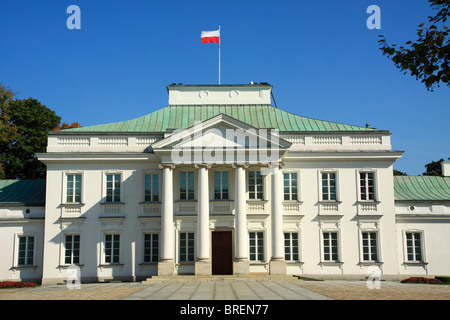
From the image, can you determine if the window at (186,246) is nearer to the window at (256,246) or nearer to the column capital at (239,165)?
the window at (256,246)

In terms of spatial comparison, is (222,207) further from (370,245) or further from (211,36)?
(211,36)

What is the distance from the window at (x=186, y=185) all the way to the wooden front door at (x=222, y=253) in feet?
9.38

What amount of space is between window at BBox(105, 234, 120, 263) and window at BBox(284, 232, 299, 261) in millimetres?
10347

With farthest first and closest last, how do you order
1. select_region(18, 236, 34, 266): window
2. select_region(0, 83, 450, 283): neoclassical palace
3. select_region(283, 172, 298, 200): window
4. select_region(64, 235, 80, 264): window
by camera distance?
select_region(283, 172, 298, 200): window → select_region(18, 236, 34, 266): window → select_region(64, 235, 80, 264): window → select_region(0, 83, 450, 283): neoclassical palace

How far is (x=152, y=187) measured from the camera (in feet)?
102

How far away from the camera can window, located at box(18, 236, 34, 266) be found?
30.7m

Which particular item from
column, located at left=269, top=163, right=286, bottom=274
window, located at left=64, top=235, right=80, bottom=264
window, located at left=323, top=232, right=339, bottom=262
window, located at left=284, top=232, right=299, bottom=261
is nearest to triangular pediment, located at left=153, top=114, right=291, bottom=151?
column, located at left=269, top=163, right=286, bottom=274

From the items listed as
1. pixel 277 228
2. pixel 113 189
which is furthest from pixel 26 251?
pixel 277 228

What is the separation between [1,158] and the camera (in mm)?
43531

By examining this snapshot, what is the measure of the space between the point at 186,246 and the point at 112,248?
4.55m

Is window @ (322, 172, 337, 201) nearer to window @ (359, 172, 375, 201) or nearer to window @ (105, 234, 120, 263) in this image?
window @ (359, 172, 375, 201)

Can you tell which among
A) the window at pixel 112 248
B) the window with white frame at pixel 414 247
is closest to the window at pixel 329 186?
the window with white frame at pixel 414 247

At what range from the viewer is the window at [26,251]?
1209 inches
